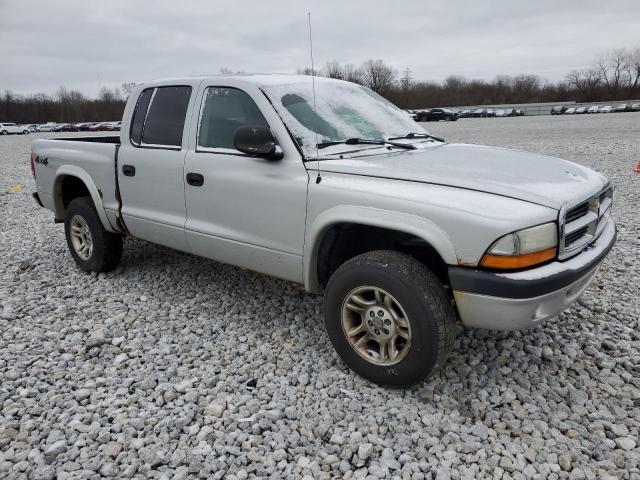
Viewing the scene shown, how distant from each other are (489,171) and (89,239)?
12.8ft

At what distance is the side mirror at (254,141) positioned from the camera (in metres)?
2.99

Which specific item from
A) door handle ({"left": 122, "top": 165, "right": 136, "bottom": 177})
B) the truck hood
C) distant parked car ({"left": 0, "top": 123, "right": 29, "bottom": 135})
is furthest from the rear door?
distant parked car ({"left": 0, "top": 123, "right": 29, "bottom": 135})

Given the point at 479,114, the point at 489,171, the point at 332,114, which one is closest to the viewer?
the point at 489,171

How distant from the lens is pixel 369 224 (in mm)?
2711

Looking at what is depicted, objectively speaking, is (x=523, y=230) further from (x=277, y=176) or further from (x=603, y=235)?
(x=277, y=176)

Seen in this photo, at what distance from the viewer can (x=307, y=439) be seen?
2.54 metres

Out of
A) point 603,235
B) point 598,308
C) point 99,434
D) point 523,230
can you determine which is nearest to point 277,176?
point 523,230

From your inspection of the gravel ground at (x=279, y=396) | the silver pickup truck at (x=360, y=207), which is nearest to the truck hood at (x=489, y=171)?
the silver pickup truck at (x=360, y=207)

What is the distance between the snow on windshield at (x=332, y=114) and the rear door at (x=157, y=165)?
0.87 meters

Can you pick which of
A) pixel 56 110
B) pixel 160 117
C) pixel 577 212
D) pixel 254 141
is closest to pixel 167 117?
pixel 160 117

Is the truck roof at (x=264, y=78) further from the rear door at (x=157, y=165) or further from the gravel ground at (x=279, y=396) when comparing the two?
the gravel ground at (x=279, y=396)

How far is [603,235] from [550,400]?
106 cm

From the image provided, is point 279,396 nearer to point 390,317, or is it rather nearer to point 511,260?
point 390,317

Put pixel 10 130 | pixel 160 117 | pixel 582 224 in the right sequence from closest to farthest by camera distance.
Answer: pixel 582 224 < pixel 160 117 < pixel 10 130
